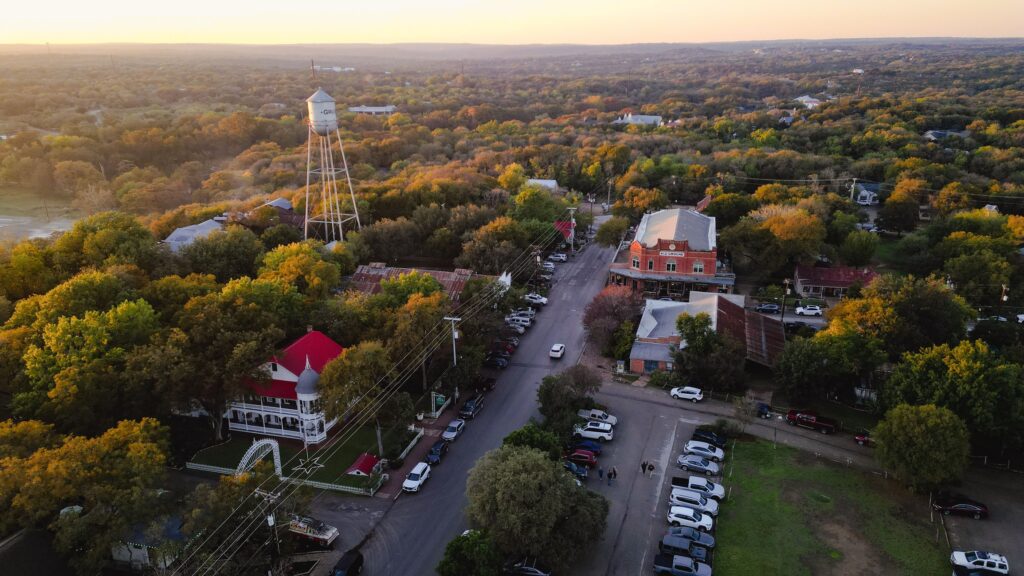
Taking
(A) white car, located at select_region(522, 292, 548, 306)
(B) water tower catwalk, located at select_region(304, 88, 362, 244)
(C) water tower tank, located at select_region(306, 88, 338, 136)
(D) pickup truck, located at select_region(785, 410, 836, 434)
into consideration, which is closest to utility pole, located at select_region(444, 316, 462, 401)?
(A) white car, located at select_region(522, 292, 548, 306)

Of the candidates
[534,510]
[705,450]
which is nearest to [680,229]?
[705,450]

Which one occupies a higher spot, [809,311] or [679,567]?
[809,311]

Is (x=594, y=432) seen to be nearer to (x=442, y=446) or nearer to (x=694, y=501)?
(x=694, y=501)

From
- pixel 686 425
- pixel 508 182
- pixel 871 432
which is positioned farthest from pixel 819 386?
pixel 508 182

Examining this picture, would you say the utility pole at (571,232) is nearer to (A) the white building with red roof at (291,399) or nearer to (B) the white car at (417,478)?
(A) the white building with red roof at (291,399)

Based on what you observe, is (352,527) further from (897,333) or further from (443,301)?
(897,333)

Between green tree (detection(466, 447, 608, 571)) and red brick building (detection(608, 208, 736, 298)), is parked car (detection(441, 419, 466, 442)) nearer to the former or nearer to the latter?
green tree (detection(466, 447, 608, 571))

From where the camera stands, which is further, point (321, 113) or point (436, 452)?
point (321, 113)

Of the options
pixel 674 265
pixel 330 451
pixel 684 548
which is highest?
pixel 674 265

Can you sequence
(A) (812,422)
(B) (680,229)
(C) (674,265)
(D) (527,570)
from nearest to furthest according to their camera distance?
1. (D) (527,570)
2. (A) (812,422)
3. (C) (674,265)
4. (B) (680,229)
